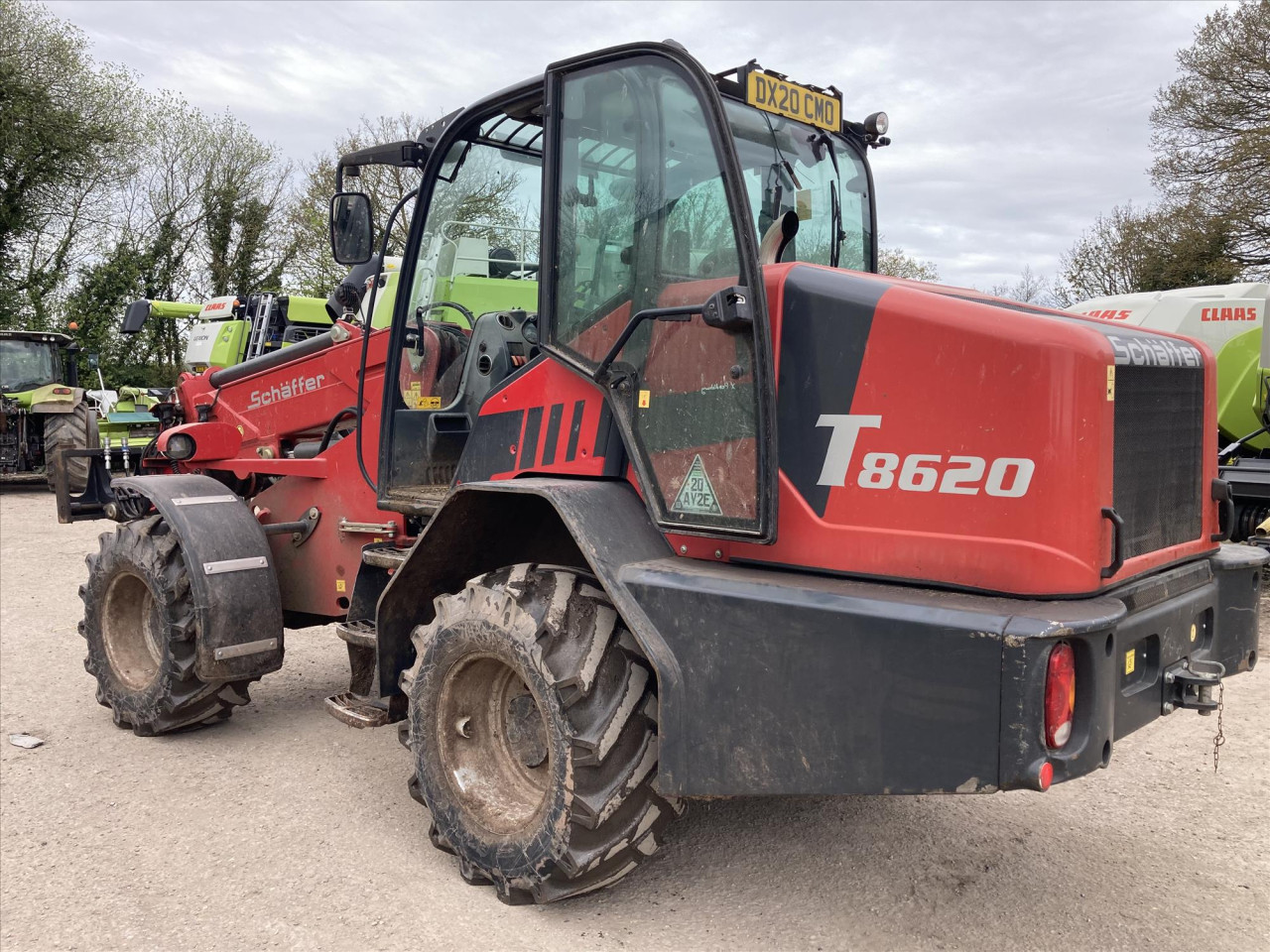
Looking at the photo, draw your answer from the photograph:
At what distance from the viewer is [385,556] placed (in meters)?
4.24

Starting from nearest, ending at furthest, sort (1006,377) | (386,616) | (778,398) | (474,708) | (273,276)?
(1006,377)
(778,398)
(474,708)
(386,616)
(273,276)

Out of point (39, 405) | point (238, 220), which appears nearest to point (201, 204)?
point (238, 220)

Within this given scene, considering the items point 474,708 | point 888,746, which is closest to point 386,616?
point 474,708

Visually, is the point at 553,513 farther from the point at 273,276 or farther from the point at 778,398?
the point at 273,276

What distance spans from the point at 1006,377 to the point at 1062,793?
95.6 inches

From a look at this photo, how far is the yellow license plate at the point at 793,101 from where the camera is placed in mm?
3475

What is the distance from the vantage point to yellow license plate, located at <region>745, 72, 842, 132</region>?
348 cm

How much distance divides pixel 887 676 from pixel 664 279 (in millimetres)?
1337

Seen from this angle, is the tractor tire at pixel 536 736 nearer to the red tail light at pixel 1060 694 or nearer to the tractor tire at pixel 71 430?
the red tail light at pixel 1060 694

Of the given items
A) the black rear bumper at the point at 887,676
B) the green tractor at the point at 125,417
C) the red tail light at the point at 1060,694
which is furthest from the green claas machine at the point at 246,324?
the red tail light at the point at 1060,694

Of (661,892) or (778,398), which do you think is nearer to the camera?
(778,398)

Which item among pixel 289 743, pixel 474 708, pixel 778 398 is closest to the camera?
pixel 778 398

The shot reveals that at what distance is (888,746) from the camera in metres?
2.61

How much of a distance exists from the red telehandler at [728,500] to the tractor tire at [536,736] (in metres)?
0.01
